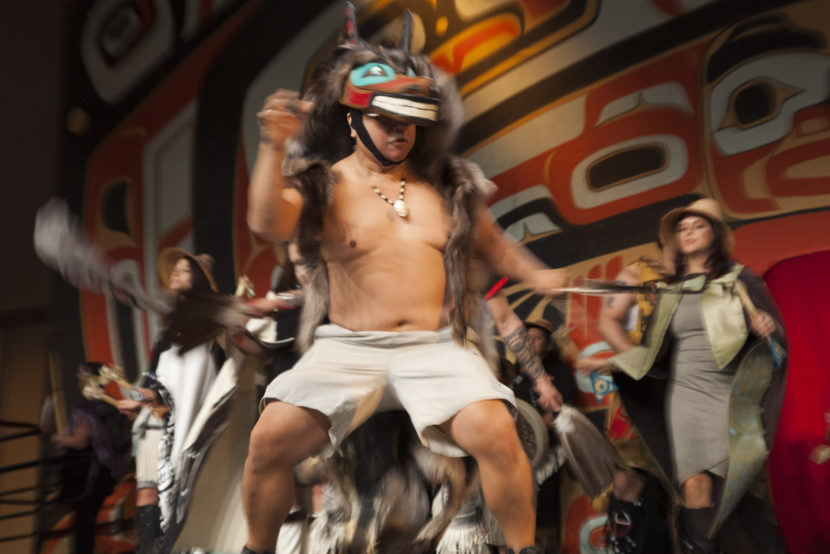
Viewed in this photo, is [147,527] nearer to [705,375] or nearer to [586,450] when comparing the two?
[586,450]

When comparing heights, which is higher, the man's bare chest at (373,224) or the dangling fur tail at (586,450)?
the man's bare chest at (373,224)

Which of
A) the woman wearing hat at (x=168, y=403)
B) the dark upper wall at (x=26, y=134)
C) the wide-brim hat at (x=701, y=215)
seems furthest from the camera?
the dark upper wall at (x=26, y=134)

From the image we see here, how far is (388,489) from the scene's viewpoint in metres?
1.67

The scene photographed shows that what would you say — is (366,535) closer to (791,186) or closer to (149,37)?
(791,186)

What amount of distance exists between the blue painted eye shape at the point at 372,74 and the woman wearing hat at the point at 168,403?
4.15 feet

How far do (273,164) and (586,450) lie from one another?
1416mm

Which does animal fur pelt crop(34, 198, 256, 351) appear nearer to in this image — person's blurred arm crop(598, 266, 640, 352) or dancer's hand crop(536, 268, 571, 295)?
dancer's hand crop(536, 268, 571, 295)

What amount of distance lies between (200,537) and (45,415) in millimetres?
1011

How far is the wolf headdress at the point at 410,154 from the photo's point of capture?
1.61 meters

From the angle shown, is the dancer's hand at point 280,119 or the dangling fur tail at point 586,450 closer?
the dancer's hand at point 280,119

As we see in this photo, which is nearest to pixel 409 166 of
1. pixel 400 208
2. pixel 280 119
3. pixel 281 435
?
pixel 400 208

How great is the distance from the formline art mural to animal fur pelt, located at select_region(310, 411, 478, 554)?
108 centimetres

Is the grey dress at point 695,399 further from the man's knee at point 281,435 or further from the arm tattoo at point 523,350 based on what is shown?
the man's knee at point 281,435

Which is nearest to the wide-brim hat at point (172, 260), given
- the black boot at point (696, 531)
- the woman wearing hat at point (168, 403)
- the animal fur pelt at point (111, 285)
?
the woman wearing hat at point (168, 403)
